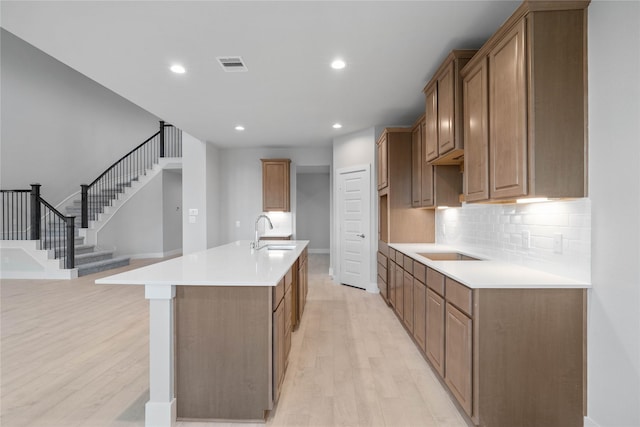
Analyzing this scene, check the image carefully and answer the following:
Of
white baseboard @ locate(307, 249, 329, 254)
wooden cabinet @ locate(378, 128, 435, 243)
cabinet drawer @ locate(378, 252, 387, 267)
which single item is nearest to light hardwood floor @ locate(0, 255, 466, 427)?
cabinet drawer @ locate(378, 252, 387, 267)

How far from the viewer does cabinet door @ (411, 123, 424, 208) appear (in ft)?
13.0

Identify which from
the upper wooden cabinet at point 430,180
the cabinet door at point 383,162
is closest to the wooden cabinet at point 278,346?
the upper wooden cabinet at point 430,180

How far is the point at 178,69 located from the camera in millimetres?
3158

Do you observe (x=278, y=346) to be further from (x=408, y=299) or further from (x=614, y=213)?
(x=614, y=213)

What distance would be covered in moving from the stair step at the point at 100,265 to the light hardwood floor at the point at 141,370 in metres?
2.09

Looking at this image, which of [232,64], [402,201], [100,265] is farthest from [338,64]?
[100,265]

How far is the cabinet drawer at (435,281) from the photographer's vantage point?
2274mm

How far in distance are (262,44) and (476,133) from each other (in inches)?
75.3

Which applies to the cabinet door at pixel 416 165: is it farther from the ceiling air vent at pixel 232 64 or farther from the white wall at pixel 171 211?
the white wall at pixel 171 211

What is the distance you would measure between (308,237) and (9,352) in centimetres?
794

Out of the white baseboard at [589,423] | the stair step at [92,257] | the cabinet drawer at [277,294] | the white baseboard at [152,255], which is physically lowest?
the white baseboard at [589,423]

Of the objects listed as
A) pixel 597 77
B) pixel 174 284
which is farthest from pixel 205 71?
pixel 597 77

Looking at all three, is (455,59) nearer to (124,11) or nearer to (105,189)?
(124,11)

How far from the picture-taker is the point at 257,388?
1911 mm
